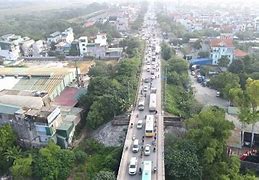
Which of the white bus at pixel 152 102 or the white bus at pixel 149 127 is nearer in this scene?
the white bus at pixel 149 127

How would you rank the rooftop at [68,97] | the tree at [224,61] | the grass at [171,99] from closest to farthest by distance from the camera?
the grass at [171,99] → the rooftop at [68,97] → the tree at [224,61]

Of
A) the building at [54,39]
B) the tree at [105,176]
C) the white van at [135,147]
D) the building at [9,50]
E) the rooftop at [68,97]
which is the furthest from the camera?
the building at [54,39]

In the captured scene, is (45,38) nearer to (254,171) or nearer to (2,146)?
(2,146)

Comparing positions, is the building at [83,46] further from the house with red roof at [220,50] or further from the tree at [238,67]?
the tree at [238,67]

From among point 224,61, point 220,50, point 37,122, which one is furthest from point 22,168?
point 220,50

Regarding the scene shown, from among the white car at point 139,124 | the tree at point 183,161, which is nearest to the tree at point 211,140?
the tree at point 183,161

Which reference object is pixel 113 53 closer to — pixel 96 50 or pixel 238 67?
pixel 96 50
